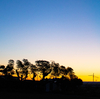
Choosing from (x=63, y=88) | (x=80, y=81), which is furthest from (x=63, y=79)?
(x=80, y=81)

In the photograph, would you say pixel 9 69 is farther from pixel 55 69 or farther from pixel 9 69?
pixel 55 69

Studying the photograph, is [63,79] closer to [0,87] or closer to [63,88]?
[63,88]

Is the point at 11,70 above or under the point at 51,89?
above

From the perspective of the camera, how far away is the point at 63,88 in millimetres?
39531

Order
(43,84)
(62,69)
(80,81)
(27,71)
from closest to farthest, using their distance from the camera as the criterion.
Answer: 1. (43,84)
2. (80,81)
3. (27,71)
4. (62,69)

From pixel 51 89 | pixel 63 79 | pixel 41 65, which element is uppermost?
pixel 41 65

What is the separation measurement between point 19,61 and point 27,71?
13.4 ft

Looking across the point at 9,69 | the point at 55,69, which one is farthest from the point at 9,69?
the point at 55,69

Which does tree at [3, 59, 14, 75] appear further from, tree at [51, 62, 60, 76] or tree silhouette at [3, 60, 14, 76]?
tree at [51, 62, 60, 76]

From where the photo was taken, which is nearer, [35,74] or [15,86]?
[15,86]

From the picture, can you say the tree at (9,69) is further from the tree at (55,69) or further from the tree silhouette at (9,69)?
the tree at (55,69)

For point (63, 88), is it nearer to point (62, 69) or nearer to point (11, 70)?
point (62, 69)

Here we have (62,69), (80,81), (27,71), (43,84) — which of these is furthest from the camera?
(62,69)

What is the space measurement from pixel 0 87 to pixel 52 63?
17.8 metres
